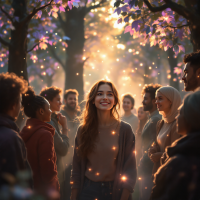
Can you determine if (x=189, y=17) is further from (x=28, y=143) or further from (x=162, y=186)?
(x=28, y=143)

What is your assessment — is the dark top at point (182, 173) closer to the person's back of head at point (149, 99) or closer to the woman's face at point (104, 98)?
the woman's face at point (104, 98)

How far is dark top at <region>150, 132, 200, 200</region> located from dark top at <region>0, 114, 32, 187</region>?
1241 mm

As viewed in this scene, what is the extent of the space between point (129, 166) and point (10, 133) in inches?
69.5

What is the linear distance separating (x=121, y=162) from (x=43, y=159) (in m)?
1.08

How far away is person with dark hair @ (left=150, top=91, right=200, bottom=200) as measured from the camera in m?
1.61

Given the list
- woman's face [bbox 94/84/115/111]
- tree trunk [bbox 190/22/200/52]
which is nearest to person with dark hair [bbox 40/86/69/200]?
woman's face [bbox 94/84/115/111]

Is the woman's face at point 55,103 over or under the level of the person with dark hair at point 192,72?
under

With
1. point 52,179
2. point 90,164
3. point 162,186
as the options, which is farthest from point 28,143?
point 162,186

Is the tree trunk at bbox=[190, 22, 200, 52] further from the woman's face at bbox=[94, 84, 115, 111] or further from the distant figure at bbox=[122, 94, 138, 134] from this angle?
the distant figure at bbox=[122, 94, 138, 134]

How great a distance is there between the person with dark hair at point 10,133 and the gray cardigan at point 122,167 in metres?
1.14

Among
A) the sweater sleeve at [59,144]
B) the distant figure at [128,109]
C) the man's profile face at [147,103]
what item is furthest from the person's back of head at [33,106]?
the distant figure at [128,109]

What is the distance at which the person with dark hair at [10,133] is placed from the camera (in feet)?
6.30

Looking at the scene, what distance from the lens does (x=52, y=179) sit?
9.89ft

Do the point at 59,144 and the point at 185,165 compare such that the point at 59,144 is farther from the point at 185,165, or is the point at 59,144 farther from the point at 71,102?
the point at 71,102
